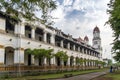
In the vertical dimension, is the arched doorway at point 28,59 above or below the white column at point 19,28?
below

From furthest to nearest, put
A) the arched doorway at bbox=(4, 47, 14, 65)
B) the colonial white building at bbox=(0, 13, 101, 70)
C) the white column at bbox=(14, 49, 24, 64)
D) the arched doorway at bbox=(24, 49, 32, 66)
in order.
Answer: the arched doorway at bbox=(24, 49, 32, 66) < the arched doorway at bbox=(4, 47, 14, 65) < the white column at bbox=(14, 49, 24, 64) < the colonial white building at bbox=(0, 13, 101, 70)

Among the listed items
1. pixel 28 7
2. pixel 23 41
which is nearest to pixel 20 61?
pixel 23 41

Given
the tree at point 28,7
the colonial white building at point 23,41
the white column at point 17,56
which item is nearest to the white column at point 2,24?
the colonial white building at point 23,41

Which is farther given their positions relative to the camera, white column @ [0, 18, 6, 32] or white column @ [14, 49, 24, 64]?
white column @ [14, 49, 24, 64]

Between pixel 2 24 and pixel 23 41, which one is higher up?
pixel 2 24

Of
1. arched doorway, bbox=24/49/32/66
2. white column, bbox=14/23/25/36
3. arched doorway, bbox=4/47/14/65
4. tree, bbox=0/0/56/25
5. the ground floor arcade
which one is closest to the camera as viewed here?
tree, bbox=0/0/56/25

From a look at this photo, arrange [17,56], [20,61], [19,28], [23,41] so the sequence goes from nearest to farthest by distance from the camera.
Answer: [17,56]
[19,28]
[20,61]
[23,41]

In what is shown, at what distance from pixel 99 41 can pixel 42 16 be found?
309 feet

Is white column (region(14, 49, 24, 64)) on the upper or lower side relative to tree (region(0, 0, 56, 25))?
lower

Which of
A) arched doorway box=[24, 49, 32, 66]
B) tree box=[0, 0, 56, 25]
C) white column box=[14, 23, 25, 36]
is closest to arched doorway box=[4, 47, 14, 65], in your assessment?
white column box=[14, 23, 25, 36]

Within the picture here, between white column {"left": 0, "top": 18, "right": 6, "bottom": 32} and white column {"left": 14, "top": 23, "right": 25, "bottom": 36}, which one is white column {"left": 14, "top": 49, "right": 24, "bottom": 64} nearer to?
white column {"left": 14, "top": 23, "right": 25, "bottom": 36}

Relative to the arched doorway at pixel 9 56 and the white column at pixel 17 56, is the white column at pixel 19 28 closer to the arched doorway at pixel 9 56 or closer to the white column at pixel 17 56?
the white column at pixel 17 56

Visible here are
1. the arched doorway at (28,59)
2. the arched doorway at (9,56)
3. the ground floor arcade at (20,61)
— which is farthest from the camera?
the arched doorway at (28,59)

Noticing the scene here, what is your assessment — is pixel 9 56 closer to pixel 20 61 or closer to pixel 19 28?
pixel 20 61
